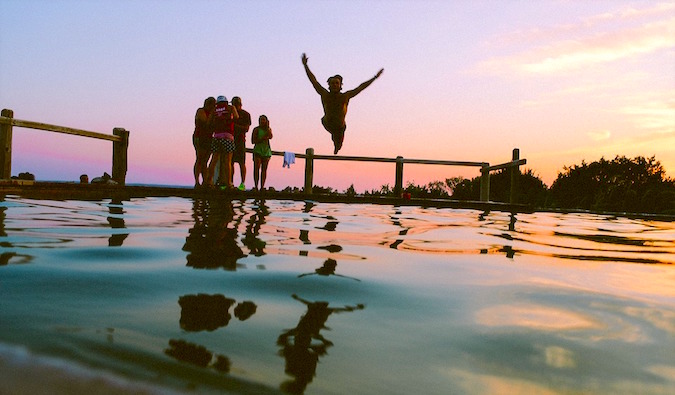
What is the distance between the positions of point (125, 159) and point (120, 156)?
0.39ft

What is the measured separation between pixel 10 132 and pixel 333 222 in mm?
7057

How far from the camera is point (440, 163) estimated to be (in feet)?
47.6

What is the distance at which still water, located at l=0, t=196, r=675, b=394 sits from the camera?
109 centimetres

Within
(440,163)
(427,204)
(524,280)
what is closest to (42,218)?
(524,280)

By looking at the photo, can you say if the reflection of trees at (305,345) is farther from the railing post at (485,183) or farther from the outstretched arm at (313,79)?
the railing post at (485,183)

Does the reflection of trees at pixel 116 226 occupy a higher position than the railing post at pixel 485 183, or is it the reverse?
the railing post at pixel 485 183

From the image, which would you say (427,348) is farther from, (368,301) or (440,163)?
(440,163)

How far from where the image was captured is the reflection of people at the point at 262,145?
1062 centimetres

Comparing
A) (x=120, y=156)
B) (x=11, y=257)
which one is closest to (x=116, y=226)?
(x=11, y=257)

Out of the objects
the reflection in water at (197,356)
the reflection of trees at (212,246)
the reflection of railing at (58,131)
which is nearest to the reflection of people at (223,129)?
the reflection of railing at (58,131)

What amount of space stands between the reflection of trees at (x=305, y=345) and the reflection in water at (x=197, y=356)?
0.43 ft

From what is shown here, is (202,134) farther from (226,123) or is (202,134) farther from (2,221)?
(2,221)

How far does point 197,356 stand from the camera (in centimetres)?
115

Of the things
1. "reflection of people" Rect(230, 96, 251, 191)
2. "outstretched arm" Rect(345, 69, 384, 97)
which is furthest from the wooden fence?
"outstretched arm" Rect(345, 69, 384, 97)
